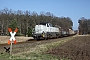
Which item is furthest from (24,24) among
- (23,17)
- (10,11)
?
(10,11)

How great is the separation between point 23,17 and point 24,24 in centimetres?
461

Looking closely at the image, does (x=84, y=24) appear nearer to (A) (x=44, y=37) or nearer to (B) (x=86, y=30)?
(B) (x=86, y=30)

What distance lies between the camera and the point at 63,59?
11375 mm

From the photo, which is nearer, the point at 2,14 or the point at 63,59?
the point at 63,59

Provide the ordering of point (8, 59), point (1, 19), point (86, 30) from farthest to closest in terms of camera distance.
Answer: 1. point (86, 30)
2. point (1, 19)
3. point (8, 59)

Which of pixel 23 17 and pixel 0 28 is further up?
pixel 23 17

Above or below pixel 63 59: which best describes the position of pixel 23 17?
above

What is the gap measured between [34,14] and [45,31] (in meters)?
80.7

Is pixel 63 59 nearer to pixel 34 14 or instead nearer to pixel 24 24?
pixel 24 24

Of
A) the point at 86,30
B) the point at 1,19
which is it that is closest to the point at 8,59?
the point at 1,19

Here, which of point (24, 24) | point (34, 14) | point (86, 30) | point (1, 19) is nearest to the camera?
point (1, 19)

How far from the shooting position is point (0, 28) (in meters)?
103

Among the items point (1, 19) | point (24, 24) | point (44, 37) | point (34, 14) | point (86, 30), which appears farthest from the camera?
point (86, 30)

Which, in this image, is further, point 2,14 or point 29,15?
point 29,15
